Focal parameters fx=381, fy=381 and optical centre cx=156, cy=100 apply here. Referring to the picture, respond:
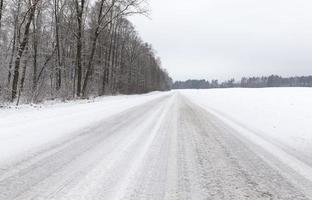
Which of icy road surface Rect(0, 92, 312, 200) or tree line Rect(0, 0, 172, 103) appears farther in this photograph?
tree line Rect(0, 0, 172, 103)

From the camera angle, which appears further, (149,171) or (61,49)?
(61,49)

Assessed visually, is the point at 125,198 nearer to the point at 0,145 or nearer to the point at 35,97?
the point at 0,145

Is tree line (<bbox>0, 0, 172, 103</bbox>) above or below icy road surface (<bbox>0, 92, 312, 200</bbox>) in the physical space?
above

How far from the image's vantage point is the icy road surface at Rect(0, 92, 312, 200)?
4.65 metres

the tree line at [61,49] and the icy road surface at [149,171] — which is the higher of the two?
the tree line at [61,49]

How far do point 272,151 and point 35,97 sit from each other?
62.2 ft

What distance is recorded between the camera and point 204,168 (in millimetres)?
6164

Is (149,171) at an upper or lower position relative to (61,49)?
lower

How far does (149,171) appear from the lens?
582 centimetres

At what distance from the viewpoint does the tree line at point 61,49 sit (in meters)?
24.1

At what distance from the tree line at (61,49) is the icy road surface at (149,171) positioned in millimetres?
15795

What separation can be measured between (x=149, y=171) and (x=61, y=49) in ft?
134

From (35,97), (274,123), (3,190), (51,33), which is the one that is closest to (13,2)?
Result: (35,97)

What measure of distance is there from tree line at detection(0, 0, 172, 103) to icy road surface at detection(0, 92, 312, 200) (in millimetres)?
15795
